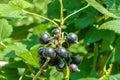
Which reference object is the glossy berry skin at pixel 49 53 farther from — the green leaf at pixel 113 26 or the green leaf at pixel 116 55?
the green leaf at pixel 116 55

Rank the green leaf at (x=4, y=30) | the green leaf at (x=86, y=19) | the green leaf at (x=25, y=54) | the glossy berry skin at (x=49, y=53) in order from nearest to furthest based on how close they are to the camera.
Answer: the glossy berry skin at (x=49, y=53)
the green leaf at (x=25, y=54)
the green leaf at (x=4, y=30)
the green leaf at (x=86, y=19)

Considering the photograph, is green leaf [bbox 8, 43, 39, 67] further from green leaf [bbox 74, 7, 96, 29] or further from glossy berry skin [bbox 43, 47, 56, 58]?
green leaf [bbox 74, 7, 96, 29]

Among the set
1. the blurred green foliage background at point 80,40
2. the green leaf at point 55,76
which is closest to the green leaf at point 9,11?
the blurred green foliage background at point 80,40

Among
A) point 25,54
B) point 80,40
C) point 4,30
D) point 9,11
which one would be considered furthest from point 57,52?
point 80,40

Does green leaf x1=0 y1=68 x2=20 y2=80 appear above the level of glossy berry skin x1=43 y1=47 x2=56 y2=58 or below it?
below

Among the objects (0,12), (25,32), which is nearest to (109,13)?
(0,12)

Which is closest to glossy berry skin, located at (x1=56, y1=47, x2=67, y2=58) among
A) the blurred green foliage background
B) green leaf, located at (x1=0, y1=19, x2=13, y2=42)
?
the blurred green foliage background

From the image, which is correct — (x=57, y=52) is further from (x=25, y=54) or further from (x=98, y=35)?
(x=98, y=35)

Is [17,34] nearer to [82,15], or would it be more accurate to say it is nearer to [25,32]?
[25,32]
